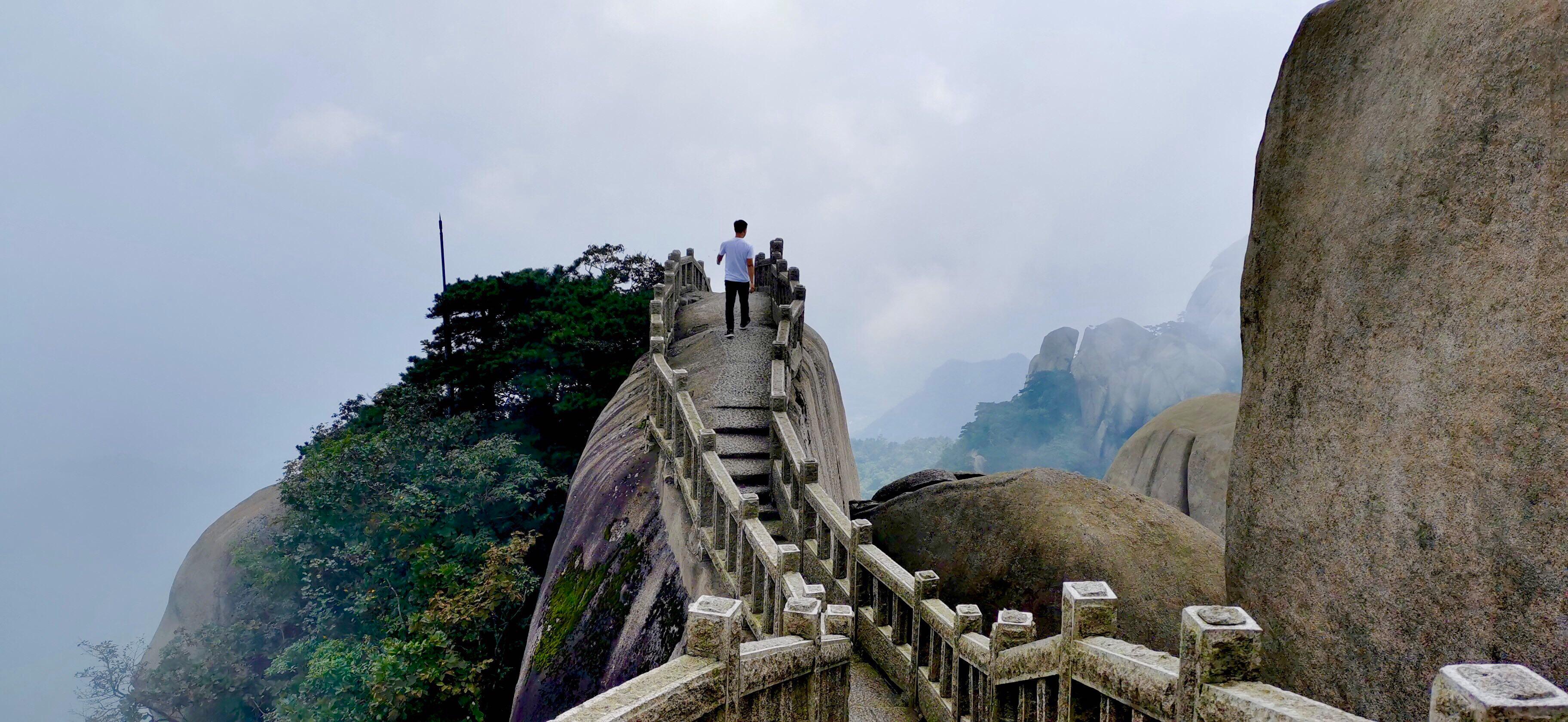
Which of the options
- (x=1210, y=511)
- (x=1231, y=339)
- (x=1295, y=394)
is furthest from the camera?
(x=1231, y=339)

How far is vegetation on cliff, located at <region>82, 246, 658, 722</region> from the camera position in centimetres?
1205

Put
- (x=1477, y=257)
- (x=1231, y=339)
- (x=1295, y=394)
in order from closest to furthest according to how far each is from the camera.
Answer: (x=1477, y=257)
(x=1295, y=394)
(x=1231, y=339)

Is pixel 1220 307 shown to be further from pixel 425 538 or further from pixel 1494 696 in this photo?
pixel 1494 696

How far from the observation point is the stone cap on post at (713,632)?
352cm

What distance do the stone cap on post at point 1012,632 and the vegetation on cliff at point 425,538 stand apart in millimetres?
9707

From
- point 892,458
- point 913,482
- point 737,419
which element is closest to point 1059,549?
point 913,482

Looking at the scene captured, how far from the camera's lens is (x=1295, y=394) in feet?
13.8

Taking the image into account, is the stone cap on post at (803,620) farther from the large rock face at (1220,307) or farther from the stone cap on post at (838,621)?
the large rock face at (1220,307)

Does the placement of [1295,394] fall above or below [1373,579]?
above

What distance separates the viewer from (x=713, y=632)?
3.54 m

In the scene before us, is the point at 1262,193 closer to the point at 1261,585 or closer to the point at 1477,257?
the point at 1477,257

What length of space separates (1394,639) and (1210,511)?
15.7m

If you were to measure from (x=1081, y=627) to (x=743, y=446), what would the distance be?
6.32m

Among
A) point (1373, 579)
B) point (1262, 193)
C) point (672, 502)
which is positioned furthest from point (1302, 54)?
point (672, 502)
